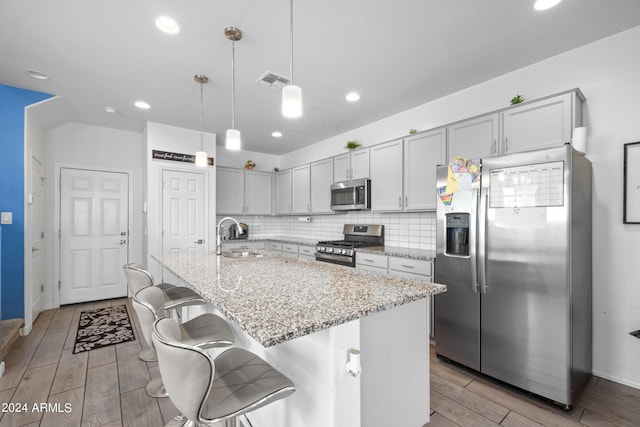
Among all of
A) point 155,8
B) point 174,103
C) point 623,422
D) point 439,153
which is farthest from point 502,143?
point 174,103

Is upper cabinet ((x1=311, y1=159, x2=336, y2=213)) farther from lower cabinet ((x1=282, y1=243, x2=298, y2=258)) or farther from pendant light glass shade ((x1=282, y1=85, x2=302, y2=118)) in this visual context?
pendant light glass shade ((x1=282, y1=85, x2=302, y2=118))

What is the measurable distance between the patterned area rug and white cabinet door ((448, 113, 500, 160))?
387cm

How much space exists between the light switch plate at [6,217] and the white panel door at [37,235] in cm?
25

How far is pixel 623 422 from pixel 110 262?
5.75 meters

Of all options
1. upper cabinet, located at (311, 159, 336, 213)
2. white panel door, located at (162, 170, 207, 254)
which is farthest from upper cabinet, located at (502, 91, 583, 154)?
white panel door, located at (162, 170, 207, 254)

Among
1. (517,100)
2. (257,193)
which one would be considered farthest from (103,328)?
(517,100)

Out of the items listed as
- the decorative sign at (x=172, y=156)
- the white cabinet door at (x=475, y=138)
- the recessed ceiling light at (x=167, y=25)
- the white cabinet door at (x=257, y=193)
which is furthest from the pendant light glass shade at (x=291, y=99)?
the white cabinet door at (x=257, y=193)

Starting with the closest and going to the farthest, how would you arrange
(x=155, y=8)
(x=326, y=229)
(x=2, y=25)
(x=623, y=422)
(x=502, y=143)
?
(x=623, y=422) → (x=155, y=8) → (x=2, y=25) → (x=502, y=143) → (x=326, y=229)

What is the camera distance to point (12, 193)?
119 inches

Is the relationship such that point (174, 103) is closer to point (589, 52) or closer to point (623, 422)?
point (589, 52)

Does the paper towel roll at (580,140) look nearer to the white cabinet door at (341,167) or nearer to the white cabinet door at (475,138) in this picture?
the white cabinet door at (475,138)

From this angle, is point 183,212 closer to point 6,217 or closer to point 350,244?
point 6,217

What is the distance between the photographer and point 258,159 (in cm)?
589

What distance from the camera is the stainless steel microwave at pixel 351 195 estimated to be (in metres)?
3.87
